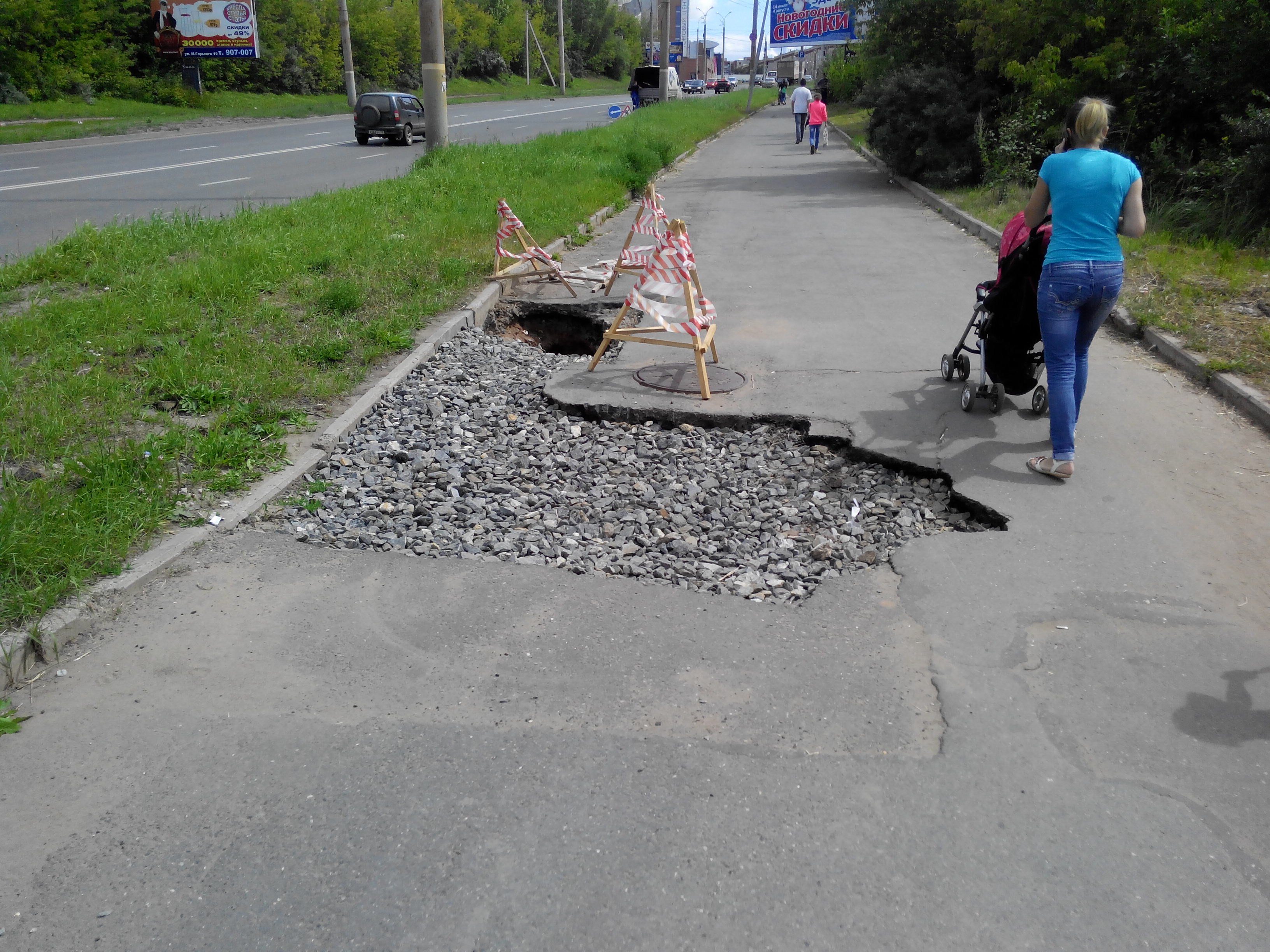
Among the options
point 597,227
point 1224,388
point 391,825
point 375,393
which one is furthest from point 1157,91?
point 391,825

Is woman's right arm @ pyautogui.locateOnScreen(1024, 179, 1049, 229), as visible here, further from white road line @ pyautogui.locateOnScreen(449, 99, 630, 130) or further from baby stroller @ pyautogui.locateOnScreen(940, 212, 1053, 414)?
white road line @ pyautogui.locateOnScreen(449, 99, 630, 130)

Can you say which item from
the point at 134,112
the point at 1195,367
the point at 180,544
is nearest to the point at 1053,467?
the point at 1195,367

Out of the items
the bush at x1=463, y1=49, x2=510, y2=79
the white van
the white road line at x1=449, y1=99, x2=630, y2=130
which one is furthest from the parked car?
the bush at x1=463, y1=49, x2=510, y2=79

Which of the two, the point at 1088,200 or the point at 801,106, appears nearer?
the point at 1088,200

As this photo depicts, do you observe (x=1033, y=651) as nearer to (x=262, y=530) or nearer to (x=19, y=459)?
(x=262, y=530)

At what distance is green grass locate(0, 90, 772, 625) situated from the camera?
15.3ft

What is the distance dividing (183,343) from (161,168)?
15.2 metres

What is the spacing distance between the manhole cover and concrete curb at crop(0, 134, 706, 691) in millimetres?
1790

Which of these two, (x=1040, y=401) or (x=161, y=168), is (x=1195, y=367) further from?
(x=161, y=168)

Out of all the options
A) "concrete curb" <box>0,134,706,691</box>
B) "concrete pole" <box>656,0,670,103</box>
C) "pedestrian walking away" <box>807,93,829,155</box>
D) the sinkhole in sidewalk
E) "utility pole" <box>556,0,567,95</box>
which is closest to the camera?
"concrete curb" <box>0,134,706,691</box>

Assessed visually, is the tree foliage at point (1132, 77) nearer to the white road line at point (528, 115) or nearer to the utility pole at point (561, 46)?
the white road line at point (528, 115)

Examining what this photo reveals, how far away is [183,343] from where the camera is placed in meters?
7.23

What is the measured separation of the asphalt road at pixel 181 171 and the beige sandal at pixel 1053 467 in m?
9.83

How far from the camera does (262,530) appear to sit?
4.94 metres
